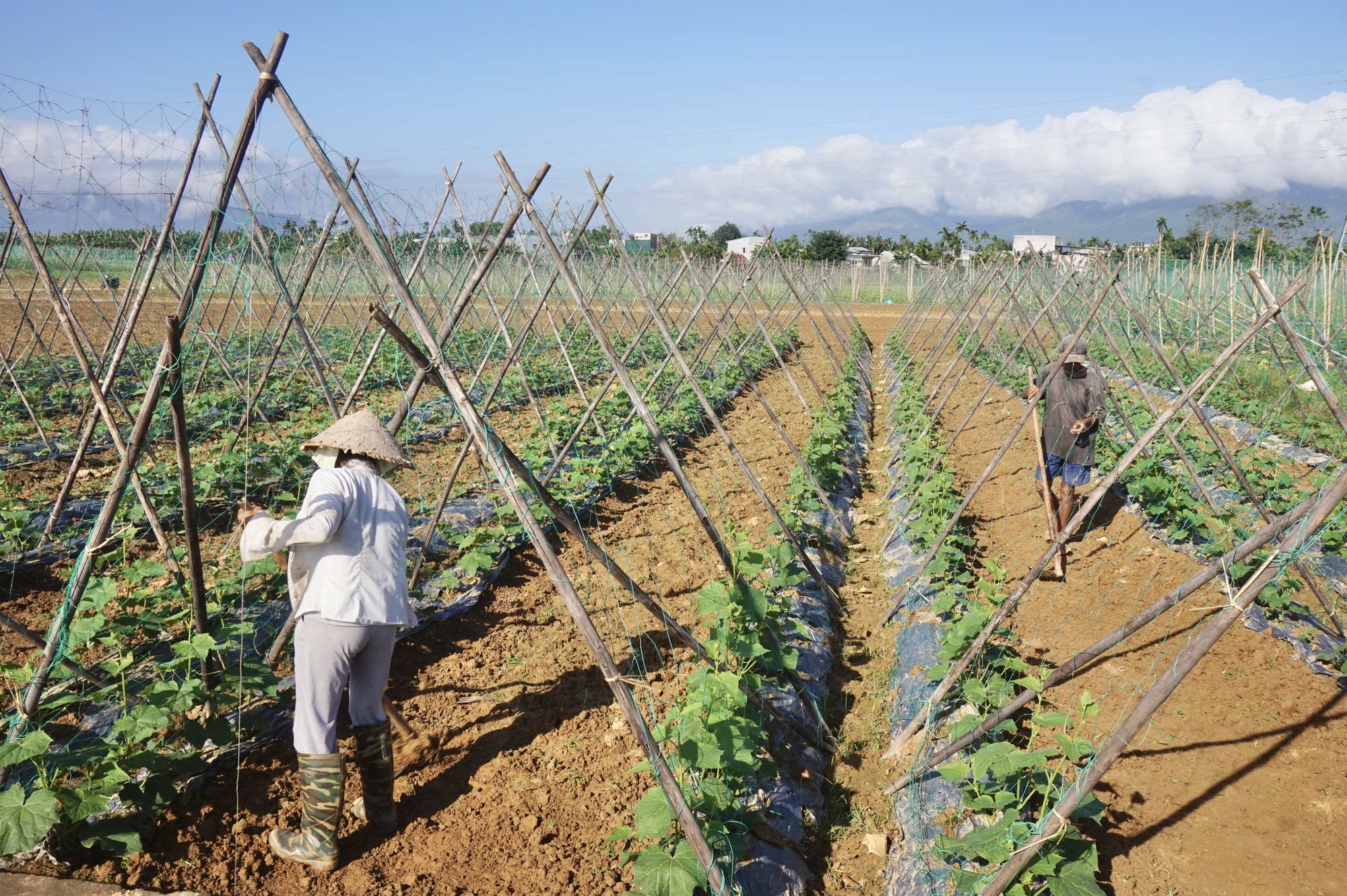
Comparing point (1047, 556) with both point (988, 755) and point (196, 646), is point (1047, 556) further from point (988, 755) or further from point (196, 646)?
point (196, 646)

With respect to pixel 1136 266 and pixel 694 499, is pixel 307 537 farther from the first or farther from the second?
pixel 1136 266

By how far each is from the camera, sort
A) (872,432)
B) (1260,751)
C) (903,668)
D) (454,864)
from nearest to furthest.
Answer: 1. (454,864)
2. (1260,751)
3. (903,668)
4. (872,432)

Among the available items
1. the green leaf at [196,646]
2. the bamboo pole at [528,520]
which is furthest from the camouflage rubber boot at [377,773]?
the bamboo pole at [528,520]

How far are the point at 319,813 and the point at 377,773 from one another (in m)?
0.23

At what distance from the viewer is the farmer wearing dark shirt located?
602cm

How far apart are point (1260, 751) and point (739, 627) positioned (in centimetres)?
237

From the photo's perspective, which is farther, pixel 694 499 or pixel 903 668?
pixel 903 668

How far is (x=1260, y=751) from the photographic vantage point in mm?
3652

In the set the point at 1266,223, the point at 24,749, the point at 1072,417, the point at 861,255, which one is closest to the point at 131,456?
the point at 24,749

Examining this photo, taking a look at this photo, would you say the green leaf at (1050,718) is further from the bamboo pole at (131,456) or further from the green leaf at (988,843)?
the bamboo pole at (131,456)

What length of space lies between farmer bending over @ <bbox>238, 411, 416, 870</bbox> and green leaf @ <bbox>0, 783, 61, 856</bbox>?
716 millimetres

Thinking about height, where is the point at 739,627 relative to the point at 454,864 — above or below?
above

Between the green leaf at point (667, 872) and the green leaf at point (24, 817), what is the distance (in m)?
1.87

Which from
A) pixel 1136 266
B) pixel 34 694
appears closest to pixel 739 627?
pixel 34 694
